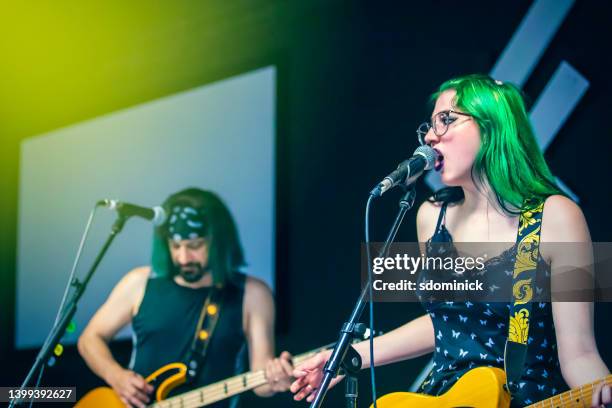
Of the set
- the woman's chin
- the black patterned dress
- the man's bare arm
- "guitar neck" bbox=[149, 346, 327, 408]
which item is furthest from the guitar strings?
the woman's chin

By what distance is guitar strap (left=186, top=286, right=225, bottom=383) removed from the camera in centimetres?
341

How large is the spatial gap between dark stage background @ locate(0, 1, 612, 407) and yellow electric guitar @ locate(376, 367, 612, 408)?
31.1 inches

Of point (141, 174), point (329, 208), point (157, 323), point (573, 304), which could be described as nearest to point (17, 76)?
point (141, 174)

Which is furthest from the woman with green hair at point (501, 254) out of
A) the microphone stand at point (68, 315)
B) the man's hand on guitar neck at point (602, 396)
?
the microphone stand at point (68, 315)

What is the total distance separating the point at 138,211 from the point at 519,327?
6.45 ft

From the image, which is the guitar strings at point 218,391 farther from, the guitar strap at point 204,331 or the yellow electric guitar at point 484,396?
the yellow electric guitar at point 484,396

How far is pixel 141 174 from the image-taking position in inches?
153

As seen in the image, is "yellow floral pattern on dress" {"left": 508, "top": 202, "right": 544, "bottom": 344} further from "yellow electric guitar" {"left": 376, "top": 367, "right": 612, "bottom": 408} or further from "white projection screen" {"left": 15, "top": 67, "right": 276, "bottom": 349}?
"white projection screen" {"left": 15, "top": 67, "right": 276, "bottom": 349}

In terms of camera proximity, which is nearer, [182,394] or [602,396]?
[602,396]

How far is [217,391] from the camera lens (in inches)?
131

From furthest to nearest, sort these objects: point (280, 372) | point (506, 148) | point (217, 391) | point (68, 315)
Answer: point (68, 315)
point (217, 391)
point (280, 372)
point (506, 148)

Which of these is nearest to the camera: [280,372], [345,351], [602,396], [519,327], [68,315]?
[602,396]

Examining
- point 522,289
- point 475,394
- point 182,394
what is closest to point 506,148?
point 522,289

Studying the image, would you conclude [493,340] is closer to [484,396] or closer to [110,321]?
[484,396]
